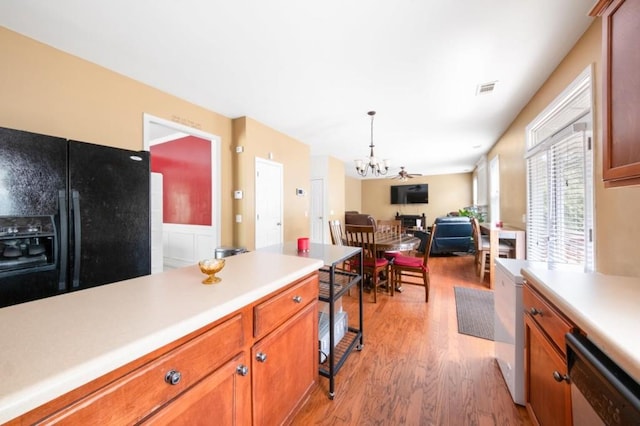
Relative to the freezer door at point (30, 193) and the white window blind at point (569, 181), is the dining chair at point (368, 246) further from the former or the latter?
the freezer door at point (30, 193)

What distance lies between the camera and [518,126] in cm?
353

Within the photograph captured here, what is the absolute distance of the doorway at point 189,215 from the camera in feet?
11.4

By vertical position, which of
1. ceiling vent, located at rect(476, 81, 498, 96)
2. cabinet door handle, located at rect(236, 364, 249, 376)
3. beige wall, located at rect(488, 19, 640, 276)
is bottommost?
cabinet door handle, located at rect(236, 364, 249, 376)

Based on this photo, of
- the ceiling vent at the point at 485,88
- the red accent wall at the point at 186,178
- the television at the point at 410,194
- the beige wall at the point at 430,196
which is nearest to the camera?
the ceiling vent at the point at 485,88

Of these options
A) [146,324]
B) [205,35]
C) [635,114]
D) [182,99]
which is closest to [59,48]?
[182,99]

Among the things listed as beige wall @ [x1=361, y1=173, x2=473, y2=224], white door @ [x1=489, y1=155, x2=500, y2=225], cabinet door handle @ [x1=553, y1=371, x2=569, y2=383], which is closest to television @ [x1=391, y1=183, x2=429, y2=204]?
beige wall @ [x1=361, y1=173, x2=473, y2=224]

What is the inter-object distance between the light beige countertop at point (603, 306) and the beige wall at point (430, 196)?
27.5ft

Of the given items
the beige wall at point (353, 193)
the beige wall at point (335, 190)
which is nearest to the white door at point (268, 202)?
the beige wall at point (335, 190)

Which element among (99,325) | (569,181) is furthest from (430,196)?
(99,325)

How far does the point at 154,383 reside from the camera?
0.69 meters

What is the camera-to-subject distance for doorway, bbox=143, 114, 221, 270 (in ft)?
11.4

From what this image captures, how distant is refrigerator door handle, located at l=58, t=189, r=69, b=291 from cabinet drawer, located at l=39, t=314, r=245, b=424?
1.55 metres

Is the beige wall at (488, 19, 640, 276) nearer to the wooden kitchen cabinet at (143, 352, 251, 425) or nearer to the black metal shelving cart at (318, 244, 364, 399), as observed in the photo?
the black metal shelving cart at (318, 244, 364, 399)

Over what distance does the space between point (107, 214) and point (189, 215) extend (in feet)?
7.86
